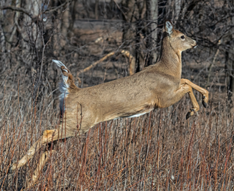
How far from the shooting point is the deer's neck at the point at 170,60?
4.77m

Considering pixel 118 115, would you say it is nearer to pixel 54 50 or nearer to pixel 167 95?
pixel 167 95

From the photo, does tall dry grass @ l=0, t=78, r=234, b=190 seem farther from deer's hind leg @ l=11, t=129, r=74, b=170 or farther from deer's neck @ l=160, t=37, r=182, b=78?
deer's neck @ l=160, t=37, r=182, b=78

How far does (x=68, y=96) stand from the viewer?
4.23 metres

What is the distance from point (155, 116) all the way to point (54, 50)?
12.8ft

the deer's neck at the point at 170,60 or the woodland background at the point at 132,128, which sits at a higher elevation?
the deer's neck at the point at 170,60

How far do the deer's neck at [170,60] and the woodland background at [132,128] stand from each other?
278 millimetres

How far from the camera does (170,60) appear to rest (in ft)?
15.9

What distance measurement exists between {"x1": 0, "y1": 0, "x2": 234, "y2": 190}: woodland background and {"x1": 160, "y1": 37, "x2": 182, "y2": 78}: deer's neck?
278mm

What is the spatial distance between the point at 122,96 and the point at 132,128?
81cm

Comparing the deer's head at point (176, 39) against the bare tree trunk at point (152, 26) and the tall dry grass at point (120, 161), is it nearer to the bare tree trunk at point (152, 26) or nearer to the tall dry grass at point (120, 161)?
the tall dry grass at point (120, 161)

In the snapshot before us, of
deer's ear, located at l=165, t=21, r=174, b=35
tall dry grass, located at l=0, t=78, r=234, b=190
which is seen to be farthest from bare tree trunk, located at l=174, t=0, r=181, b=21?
tall dry grass, located at l=0, t=78, r=234, b=190

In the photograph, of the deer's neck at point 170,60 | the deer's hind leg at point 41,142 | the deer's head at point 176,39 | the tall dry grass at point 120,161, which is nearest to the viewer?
the tall dry grass at point 120,161

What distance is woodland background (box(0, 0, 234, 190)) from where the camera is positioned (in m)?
3.36

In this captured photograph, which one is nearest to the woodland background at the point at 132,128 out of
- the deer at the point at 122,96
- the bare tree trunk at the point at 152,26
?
the bare tree trunk at the point at 152,26
